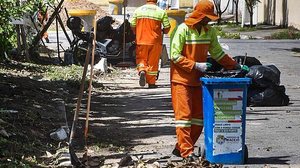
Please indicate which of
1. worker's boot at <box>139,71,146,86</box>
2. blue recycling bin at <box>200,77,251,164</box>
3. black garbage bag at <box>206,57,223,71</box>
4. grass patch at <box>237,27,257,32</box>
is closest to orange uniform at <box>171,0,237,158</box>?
black garbage bag at <box>206,57,223,71</box>

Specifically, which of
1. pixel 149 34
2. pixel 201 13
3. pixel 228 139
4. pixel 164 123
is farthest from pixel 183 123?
pixel 149 34

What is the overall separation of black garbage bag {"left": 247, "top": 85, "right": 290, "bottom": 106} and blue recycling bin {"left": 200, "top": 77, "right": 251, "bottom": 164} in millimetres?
4663

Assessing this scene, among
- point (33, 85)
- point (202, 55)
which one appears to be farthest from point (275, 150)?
point (33, 85)

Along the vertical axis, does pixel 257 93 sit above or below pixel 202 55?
below

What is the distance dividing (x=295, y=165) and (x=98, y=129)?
3.04m

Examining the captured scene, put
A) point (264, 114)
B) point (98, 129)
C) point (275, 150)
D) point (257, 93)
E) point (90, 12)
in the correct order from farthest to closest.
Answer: point (90, 12) → point (257, 93) → point (264, 114) → point (98, 129) → point (275, 150)

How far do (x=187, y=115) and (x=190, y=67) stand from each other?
493 mm

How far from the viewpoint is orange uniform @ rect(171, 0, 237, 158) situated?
27.4 ft

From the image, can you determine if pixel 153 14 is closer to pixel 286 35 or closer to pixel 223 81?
pixel 223 81

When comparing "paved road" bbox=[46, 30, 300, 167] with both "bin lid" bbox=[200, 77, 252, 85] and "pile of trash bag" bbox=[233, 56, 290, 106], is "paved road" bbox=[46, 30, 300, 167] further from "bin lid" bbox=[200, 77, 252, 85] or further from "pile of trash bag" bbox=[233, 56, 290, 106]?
"bin lid" bbox=[200, 77, 252, 85]

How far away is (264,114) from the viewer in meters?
12.1

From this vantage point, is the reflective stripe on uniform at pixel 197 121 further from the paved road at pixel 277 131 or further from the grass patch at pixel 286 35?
the grass patch at pixel 286 35

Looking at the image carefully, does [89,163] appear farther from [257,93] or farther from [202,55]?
[257,93]

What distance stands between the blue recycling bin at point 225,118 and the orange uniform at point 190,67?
0.22m
